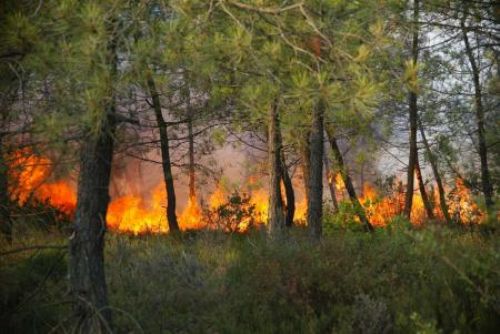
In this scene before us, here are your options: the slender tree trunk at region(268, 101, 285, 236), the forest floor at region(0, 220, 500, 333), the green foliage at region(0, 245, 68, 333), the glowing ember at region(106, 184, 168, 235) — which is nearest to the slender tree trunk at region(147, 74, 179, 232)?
the glowing ember at region(106, 184, 168, 235)

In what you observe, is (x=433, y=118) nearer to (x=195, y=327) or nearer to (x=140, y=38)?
(x=195, y=327)

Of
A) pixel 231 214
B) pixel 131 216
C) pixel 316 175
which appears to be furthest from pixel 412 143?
pixel 131 216

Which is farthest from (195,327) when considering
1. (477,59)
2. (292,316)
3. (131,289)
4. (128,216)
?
(128,216)

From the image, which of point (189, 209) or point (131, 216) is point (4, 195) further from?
point (189, 209)

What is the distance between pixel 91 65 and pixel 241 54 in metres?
0.98

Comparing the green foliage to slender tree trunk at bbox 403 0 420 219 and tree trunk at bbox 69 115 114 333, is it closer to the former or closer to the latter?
tree trunk at bbox 69 115 114 333

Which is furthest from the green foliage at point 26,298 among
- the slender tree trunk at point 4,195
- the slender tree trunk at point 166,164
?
the slender tree trunk at point 166,164

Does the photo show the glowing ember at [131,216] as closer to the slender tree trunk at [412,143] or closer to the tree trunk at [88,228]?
the slender tree trunk at [412,143]

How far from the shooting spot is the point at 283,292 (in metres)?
6.25

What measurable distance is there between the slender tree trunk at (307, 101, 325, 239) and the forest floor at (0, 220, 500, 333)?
1.90 m

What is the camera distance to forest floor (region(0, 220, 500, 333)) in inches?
214

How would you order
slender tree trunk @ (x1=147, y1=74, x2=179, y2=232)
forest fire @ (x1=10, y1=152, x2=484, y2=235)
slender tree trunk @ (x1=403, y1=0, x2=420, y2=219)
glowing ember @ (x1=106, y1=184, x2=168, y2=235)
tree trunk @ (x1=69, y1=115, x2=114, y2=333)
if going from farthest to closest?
glowing ember @ (x1=106, y1=184, x2=168, y2=235), forest fire @ (x1=10, y1=152, x2=484, y2=235), slender tree trunk @ (x1=403, y1=0, x2=420, y2=219), slender tree trunk @ (x1=147, y1=74, x2=179, y2=232), tree trunk @ (x1=69, y1=115, x2=114, y2=333)

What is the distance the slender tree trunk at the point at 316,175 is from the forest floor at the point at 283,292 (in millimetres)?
1897

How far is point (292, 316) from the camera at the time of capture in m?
6.07
